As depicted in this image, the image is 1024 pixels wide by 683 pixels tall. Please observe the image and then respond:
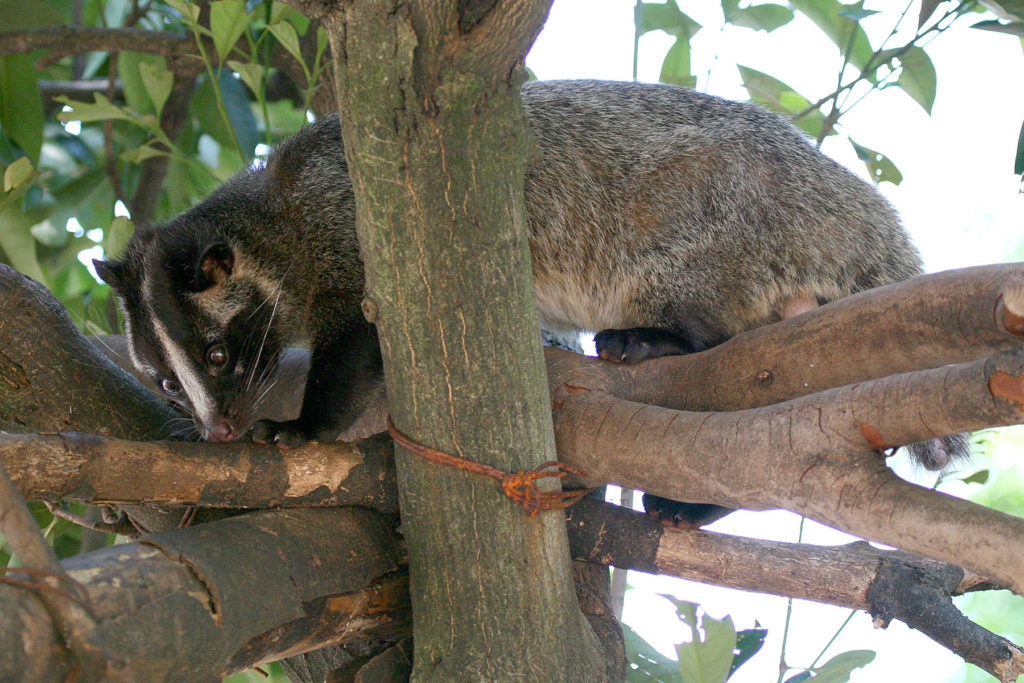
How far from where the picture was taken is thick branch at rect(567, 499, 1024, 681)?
215 cm

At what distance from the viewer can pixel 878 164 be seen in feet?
11.1

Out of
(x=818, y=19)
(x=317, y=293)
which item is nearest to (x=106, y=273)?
(x=317, y=293)

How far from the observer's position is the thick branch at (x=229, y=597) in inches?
53.4

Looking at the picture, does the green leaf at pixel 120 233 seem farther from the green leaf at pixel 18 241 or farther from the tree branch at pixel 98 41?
the tree branch at pixel 98 41

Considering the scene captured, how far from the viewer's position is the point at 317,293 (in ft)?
8.91

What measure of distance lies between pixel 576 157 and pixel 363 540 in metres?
1.35

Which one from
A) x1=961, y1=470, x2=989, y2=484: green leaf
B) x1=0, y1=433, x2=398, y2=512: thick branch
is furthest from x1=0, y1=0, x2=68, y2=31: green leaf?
x1=961, y1=470, x2=989, y2=484: green leaf

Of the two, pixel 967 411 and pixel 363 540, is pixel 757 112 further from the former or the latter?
pixel 363 540

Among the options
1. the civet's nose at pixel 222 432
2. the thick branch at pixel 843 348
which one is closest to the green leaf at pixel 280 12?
the civet's nose at pixel 222 432

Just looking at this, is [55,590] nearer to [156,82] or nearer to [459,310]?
[459,310]

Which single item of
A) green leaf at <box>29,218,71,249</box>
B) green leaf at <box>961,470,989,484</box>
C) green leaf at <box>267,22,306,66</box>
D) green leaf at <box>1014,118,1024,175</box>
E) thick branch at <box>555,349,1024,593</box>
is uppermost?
green leaf at <box>267,22,306,66</box>

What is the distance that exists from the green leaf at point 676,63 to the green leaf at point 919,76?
0.87 meters

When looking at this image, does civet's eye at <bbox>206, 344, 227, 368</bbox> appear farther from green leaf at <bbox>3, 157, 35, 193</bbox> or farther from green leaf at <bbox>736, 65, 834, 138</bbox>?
green leaf at <bbox>736, 65, 834, 138</bbox>

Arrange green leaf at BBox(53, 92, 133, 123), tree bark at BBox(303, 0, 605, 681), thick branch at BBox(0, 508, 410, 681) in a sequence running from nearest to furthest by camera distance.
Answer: thick branch at BBox(0, 508, 410, 681)
tree bark at BBox(303, 0, 605, 681)
green leaf at BBox(53, 92, 133, 123)
